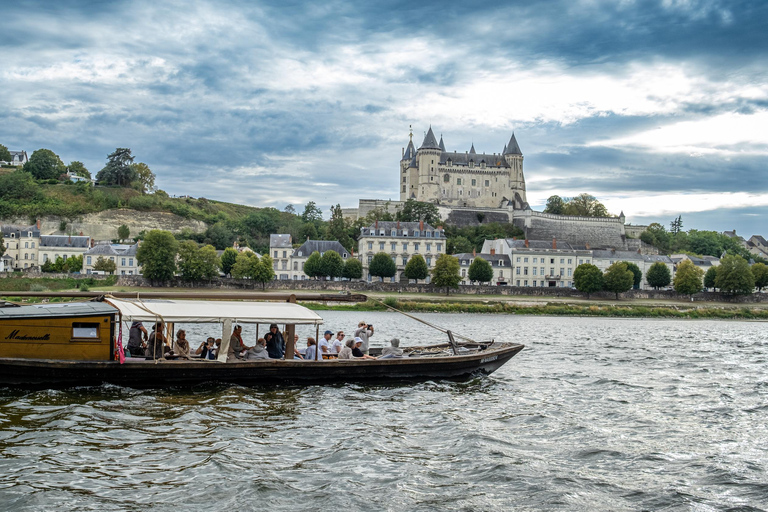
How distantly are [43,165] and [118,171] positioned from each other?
14.3 m

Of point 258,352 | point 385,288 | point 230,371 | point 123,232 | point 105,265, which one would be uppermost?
point 123,232

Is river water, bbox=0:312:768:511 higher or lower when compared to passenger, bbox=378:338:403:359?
lower

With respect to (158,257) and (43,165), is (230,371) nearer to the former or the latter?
(158,257)

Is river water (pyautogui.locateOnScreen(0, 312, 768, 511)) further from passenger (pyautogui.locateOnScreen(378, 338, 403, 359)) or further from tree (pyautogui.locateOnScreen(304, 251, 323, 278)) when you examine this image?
tree (pyautogui.locateOnScreen(304, 251, 323, 278))

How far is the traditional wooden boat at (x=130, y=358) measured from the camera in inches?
669

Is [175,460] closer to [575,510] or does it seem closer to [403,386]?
[575,510]

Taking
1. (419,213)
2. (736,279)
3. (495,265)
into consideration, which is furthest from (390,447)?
(419,213)

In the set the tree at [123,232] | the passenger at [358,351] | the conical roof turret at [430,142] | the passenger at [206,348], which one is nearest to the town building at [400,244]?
the tree at [123,232]

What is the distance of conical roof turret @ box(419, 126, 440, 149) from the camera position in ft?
454

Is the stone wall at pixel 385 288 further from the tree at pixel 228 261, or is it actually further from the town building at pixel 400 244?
the town building at pixel 400 244

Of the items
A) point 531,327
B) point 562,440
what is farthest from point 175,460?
point 531,327

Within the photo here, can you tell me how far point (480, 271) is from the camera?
270ft

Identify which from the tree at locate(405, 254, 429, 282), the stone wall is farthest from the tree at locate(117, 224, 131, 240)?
the tree at locate(405, 254, 429, 282)

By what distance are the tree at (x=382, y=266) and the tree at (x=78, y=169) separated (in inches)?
3385
